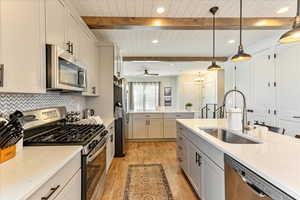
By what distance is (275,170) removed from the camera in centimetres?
104

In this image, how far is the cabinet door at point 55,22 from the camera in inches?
68.6

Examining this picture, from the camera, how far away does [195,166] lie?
2385mm

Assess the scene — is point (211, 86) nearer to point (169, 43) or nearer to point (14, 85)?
point (169, 43)

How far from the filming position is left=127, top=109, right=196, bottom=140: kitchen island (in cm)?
546

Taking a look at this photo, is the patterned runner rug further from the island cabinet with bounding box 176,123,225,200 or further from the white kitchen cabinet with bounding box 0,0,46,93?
the white kitchen cabinet with bounding box 0,0,46,93

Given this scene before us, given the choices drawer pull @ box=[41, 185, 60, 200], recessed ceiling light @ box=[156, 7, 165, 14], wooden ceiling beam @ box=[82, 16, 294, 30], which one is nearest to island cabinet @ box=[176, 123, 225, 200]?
drawer pull @ box=[41, 185, 60, 200]

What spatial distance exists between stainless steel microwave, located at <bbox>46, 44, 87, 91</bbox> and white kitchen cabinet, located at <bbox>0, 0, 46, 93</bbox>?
0.18ft

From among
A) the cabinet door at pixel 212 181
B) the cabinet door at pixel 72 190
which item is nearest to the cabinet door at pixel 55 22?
the cabinet door at pixel 72 190

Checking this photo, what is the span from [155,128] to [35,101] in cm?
379

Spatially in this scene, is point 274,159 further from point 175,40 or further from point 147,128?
point 147,128

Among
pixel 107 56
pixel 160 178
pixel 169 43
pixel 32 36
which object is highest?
pixel 169 43

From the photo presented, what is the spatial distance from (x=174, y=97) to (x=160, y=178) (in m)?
8.37

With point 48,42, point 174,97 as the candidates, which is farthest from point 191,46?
point 174,97

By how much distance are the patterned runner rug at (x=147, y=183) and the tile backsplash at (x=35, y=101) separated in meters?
1.49
